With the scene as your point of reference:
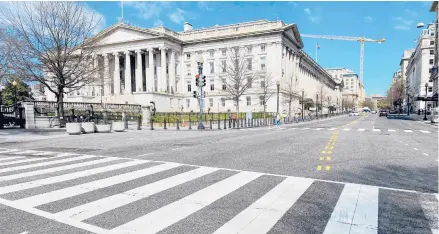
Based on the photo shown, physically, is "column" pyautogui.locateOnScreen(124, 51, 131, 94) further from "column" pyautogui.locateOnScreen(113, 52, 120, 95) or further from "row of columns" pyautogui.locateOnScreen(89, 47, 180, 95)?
"column" pyautogui.locateOnScreen(113, 52, 120, 95)

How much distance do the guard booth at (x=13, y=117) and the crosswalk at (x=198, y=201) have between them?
21.8 metres

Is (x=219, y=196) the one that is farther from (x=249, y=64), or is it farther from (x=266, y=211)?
(x=249, y=64)

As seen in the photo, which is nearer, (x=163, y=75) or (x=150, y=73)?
(x=163, y=75)

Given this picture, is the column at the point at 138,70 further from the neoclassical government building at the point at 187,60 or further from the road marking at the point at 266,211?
the road marking at the point at 266,211

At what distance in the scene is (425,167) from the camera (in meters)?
8.30

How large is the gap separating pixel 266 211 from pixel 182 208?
139cm

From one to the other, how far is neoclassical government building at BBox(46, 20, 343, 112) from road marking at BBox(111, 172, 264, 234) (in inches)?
2321

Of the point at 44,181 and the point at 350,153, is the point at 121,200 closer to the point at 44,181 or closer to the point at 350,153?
the point at 44,181

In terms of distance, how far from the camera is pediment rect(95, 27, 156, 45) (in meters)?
70.6

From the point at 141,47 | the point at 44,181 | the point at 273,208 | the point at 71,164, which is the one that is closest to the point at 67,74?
the point at 71,164

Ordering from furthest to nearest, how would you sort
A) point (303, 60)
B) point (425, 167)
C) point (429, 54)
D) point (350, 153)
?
1. point (303, 60)
2. point (429, 54)
3. point (350, 153)
4. point (425, 167)

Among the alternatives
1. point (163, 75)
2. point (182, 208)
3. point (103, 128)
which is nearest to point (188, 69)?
point (163, 75)

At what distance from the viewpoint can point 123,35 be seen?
73062 millimetres

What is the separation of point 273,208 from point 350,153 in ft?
24.3
